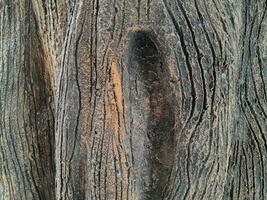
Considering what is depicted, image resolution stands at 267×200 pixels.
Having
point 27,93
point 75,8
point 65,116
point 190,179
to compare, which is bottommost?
point 190,179

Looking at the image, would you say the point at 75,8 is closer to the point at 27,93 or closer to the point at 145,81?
the point at 145,81

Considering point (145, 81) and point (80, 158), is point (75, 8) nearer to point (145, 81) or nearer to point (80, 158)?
point (145, 81)

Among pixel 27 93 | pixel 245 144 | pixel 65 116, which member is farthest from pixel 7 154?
pixel 245 144

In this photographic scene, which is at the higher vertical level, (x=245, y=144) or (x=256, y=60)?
(x=256, y=60)

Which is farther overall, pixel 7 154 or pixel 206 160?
pixel 7 154

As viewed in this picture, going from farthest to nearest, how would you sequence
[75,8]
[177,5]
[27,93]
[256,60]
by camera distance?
[27,93] → [256,60] → [75,8] → [177,5]

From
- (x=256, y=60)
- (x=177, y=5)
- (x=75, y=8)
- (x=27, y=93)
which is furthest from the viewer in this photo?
(x=27, y=93)
